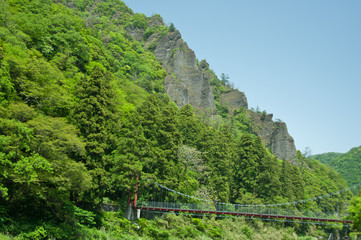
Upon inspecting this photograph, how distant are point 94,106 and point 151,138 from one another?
261 inches

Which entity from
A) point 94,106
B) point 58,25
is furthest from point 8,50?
point 58,25

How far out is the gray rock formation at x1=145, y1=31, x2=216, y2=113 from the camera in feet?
249

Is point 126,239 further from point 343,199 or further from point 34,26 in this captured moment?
point 343,199

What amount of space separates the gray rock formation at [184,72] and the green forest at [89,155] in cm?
3146

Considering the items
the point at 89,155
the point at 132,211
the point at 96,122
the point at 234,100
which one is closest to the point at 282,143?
the point at 234,100

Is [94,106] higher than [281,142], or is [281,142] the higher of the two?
[281,142]

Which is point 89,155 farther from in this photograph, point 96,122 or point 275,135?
point 275,135

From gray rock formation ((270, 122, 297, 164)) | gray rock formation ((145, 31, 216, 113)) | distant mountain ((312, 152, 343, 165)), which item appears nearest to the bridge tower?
gray rock formation ((145, 31, 216, 113))

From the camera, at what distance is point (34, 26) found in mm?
27391

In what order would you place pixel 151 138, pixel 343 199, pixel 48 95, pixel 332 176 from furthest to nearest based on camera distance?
pixel 332 176 < pixel 343 199 < pixel 151 138 < pixel 48 95

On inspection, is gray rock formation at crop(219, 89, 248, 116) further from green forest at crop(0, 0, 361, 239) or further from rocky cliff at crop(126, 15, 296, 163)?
green forest at crop(0, 0, 361, 239)

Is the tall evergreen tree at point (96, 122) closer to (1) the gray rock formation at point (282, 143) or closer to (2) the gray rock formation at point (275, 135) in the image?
(2) the gray rock formation at point (275, 135)

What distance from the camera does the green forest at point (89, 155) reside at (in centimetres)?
1321

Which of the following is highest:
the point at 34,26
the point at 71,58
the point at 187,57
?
the point at 187,57
